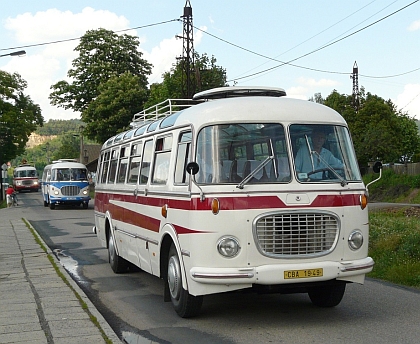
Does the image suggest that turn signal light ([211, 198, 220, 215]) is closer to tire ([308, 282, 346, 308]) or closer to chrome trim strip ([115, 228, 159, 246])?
chrome trim strip ([115, 228, 159, 246])

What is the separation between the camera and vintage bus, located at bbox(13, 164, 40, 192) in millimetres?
80938

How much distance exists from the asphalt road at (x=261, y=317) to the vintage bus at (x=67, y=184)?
27887mm

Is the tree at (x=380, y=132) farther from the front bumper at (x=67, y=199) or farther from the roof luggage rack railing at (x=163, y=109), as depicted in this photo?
the roof luggage rack railing at (x=163, y=109)

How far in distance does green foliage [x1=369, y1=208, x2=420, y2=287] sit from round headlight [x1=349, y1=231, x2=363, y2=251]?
3.10 meters

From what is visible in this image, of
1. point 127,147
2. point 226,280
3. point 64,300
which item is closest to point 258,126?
point 226,280

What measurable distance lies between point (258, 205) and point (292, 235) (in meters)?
0.52

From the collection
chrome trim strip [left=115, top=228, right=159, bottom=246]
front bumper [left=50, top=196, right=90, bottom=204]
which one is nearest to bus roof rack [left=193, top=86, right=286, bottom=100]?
chrome trim strip [left=115, top=228, right=159, bottom=246]

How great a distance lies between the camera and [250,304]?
9789 millimetres

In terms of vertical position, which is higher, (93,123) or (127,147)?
(93,123)

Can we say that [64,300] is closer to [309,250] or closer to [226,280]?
[226,280]

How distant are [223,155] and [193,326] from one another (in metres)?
2.08

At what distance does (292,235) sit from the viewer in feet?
26.5

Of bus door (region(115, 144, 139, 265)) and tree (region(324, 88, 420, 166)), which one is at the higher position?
tree (region(324, 88, 420, 166))

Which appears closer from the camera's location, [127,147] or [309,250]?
[309,250]
